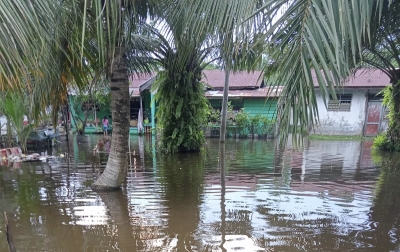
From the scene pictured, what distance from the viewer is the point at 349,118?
15.5 meters

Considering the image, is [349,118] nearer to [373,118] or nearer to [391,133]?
[373,118]

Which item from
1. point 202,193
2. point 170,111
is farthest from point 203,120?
point 202,193

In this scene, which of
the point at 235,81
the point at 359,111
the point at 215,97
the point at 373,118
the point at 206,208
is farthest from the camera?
the point at 235,81

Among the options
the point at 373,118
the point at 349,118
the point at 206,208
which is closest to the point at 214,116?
the point at 349,118

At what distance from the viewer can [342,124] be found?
15.7 metres

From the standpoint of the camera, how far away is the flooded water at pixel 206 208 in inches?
133

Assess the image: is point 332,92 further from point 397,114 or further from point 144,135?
point 144,135

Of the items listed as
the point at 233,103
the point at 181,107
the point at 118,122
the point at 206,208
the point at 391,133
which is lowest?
the point at 206,208

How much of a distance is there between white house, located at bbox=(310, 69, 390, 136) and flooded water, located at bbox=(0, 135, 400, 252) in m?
8.50

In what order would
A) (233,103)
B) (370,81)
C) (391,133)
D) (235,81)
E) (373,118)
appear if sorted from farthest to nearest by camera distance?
(235,81), (233,103), (373,118), (370,81), (391,133)

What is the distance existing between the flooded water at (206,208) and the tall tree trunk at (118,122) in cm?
31

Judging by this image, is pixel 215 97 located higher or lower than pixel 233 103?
higher

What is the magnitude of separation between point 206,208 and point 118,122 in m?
2.07

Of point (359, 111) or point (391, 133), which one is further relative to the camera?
point (359, 111)
